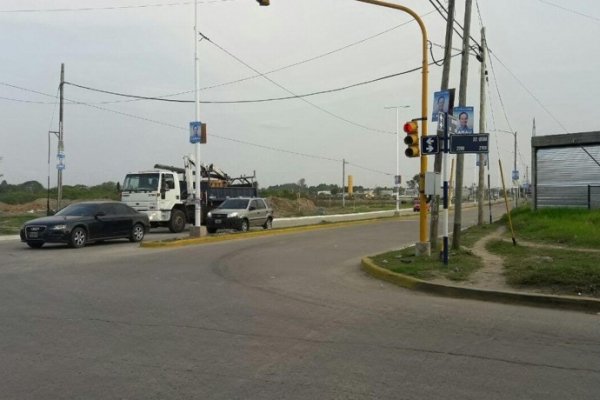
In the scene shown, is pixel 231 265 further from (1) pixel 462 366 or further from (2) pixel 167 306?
(1) pixel 462 366

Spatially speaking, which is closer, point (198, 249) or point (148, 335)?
point (148, 335)

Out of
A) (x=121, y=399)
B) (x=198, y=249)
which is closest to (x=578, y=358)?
(x=121, y=399)

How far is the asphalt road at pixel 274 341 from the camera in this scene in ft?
16.8

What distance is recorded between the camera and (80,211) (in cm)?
1917

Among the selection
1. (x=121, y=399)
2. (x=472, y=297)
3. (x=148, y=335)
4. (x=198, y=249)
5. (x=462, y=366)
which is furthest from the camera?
(x=198, y=249)

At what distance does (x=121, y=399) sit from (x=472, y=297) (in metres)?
6.78

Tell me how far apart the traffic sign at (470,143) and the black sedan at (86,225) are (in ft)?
39.5

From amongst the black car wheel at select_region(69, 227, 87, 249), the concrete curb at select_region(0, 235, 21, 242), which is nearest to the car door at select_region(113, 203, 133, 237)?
the black car wheel at select_region(69, 227, 87, 249)

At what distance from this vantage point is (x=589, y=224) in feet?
67.7

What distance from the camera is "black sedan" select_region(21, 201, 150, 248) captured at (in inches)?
706

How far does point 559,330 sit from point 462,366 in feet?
8.07

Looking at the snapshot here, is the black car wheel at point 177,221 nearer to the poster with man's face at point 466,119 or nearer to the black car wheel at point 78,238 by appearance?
the black car wheel at point 78,238

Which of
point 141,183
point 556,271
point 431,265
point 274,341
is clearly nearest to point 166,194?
point 141,183

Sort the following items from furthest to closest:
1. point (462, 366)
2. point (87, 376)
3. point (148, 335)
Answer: point (148, 335)
point (462, 366)
point (87, 376)
